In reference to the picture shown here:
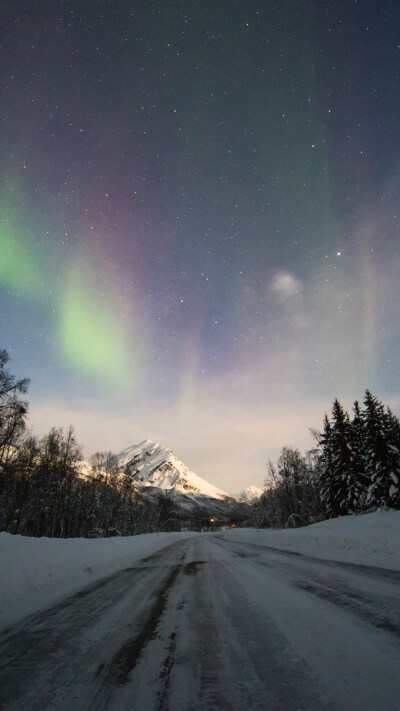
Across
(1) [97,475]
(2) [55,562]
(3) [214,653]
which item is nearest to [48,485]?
(1) [97,475]

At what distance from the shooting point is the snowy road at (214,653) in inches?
70.9

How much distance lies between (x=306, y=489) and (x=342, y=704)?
5662cm

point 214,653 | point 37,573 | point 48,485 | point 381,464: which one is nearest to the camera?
point 214,653

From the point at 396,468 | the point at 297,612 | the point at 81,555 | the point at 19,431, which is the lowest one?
the point at 81,555

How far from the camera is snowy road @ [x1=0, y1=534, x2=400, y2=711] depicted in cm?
180

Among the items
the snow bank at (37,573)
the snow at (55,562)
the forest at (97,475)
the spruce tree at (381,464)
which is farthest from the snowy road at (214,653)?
the spruce tree at (381,464)

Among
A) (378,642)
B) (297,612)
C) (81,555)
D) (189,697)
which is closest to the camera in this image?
(189,697)

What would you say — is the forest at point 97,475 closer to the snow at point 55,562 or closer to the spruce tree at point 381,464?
the spruce tree at point 381,464

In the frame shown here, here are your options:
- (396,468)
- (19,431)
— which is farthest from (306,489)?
(19,431)

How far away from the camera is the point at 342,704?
5.39 ft

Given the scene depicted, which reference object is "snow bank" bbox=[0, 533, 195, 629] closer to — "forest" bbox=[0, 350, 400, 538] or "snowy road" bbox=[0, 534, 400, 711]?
"snowy road" bbox=[0, 534, 400, 711]

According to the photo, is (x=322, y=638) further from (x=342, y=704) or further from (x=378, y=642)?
(x=342, y=704)

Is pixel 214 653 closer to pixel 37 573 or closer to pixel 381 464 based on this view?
pixel 37 573

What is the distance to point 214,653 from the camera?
2.45m
